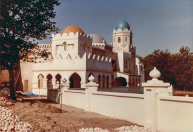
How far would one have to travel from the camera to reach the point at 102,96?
44.8 ft

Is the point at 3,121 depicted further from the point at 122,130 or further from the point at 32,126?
the point at 122,130

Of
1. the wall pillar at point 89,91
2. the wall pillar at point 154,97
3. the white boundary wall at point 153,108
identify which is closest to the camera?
the white boundary wall at point 153,108

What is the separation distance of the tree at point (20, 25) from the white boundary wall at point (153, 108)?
8.36m

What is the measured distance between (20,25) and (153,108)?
13119 millimetres

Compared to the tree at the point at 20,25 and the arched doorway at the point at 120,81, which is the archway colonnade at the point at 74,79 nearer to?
the arched doorway at the point at 120,81

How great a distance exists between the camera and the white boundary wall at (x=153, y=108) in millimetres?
7664

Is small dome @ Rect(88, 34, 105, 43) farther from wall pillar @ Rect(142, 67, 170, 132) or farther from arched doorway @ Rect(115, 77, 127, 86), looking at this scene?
wall pillar @ Rect(142, 67, 170, 132)

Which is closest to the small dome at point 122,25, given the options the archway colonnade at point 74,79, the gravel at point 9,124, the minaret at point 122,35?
the minaret at point 122,35

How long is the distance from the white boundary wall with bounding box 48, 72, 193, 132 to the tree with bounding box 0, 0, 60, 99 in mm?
8360

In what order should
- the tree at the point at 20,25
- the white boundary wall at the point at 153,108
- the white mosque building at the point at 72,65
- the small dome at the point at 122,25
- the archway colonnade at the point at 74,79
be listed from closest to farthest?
the white boundary wall at the point at 153,108 → the tree at the point at 20,25 → the white mosque building at the point at 72,65 → the archway colonnade at the point at 74,79 → the small dome at the point at 122,25

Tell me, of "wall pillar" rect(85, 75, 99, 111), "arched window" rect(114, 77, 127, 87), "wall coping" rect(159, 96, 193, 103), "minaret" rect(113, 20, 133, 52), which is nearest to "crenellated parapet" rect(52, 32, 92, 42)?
"arched window" rect(114, 77, 127, 87)

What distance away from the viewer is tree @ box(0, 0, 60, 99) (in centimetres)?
1811

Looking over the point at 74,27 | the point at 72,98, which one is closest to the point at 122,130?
the point at 72,98

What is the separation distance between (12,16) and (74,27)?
599 inches
